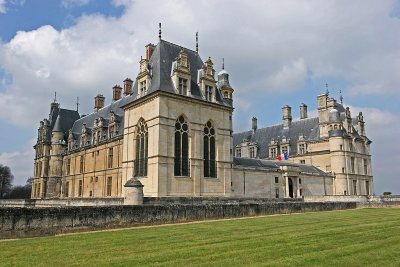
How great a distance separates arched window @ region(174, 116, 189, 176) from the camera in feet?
85.2

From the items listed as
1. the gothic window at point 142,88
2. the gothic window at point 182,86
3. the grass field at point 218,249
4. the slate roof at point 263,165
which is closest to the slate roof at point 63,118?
the gothic window at point 142,88

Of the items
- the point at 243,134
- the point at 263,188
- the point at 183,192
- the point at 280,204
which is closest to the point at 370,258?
the point at 280,204

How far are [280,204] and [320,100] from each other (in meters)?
30.7

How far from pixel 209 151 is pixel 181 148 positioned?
2788 millimetres

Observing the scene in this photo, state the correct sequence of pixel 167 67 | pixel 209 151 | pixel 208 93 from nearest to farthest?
pixel 167 67 → pixel 209 151 → pixel 208 93

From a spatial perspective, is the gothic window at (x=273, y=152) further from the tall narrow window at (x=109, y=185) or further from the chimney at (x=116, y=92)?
the tall narrow window at (x=109, y=185)

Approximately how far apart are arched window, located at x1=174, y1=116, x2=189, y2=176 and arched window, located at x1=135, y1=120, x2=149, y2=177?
238 cm

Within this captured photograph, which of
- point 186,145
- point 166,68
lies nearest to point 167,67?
point 166,68

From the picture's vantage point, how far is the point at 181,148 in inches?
1039

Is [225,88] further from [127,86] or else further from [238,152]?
[238,152]

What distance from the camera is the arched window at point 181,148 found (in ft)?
85.2

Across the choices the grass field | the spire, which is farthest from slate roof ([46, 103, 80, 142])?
the grass field

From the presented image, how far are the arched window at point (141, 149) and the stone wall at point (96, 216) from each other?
8942 mm

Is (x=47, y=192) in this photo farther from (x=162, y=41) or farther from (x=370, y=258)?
(x=370, y=258)
